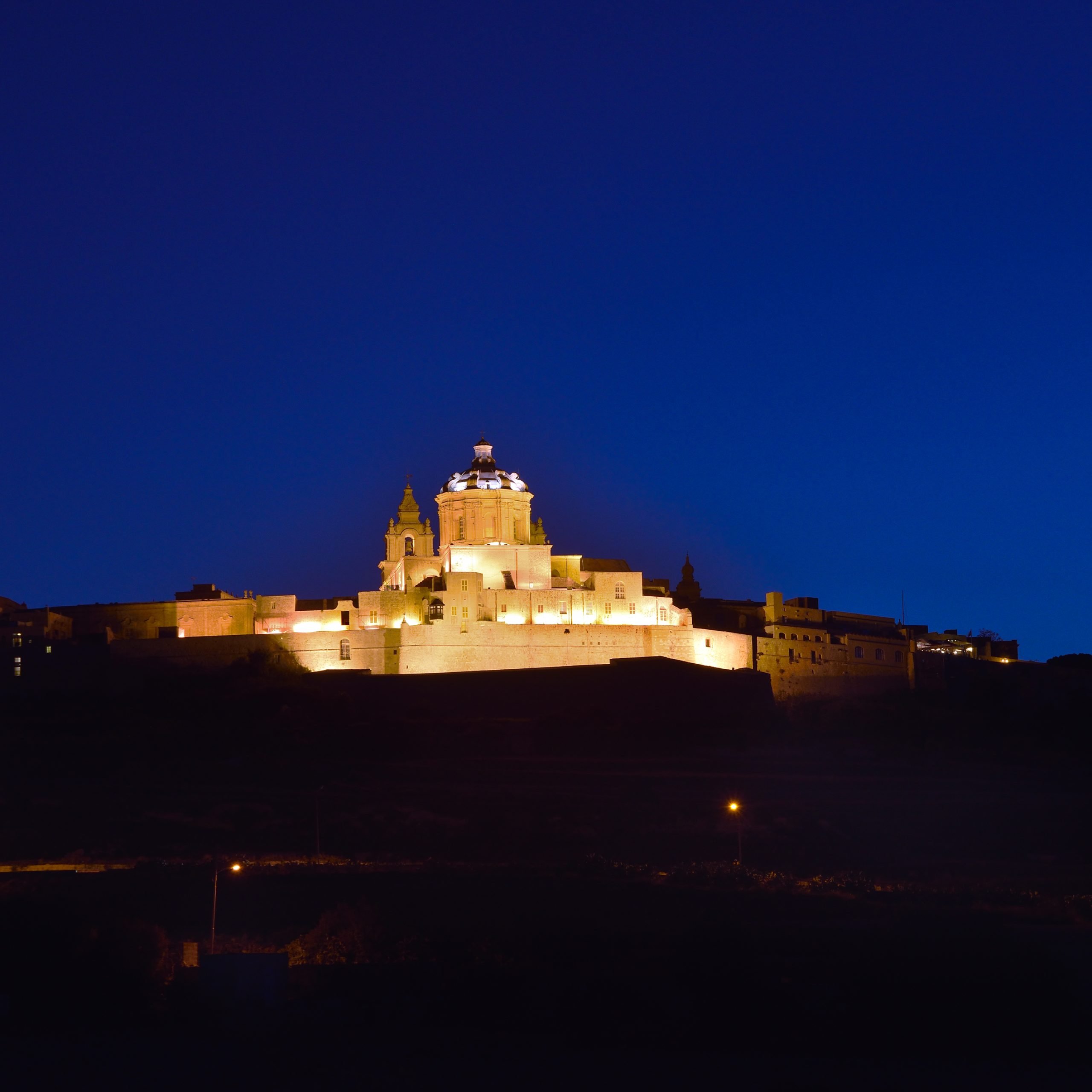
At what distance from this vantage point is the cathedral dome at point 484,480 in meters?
58.5

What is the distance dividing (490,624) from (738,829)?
17.9 m

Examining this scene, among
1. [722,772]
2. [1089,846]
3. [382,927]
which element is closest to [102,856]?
[382,927]

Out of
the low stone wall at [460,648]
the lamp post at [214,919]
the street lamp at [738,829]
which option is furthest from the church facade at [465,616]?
the lamp post at [214,919]

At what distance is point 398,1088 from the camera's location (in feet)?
62.4

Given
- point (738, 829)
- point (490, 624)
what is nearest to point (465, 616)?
point (490, 624)

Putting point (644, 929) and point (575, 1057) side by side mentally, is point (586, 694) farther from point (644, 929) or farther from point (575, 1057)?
point (575, 1057)

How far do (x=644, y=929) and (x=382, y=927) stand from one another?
14.7ft

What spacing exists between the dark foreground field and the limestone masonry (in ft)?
5.93

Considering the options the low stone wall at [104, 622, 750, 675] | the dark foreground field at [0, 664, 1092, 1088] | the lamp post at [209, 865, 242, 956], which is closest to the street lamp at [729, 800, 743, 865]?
the dark foreground field at [0, 664, 1092, 1088]

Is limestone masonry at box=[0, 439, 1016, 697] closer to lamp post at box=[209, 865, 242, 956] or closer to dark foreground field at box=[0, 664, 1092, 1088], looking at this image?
dark foreground field at box=[0, 664, 1092, 1088]

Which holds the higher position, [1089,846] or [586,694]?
[586,694]

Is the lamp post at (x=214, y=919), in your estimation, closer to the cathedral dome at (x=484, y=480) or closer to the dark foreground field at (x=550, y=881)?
the dark foreground field at (x=550, y=881)

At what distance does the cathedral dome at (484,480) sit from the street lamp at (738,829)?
21.6 meters

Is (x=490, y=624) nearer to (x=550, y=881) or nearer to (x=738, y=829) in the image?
(x=738, y=829)
